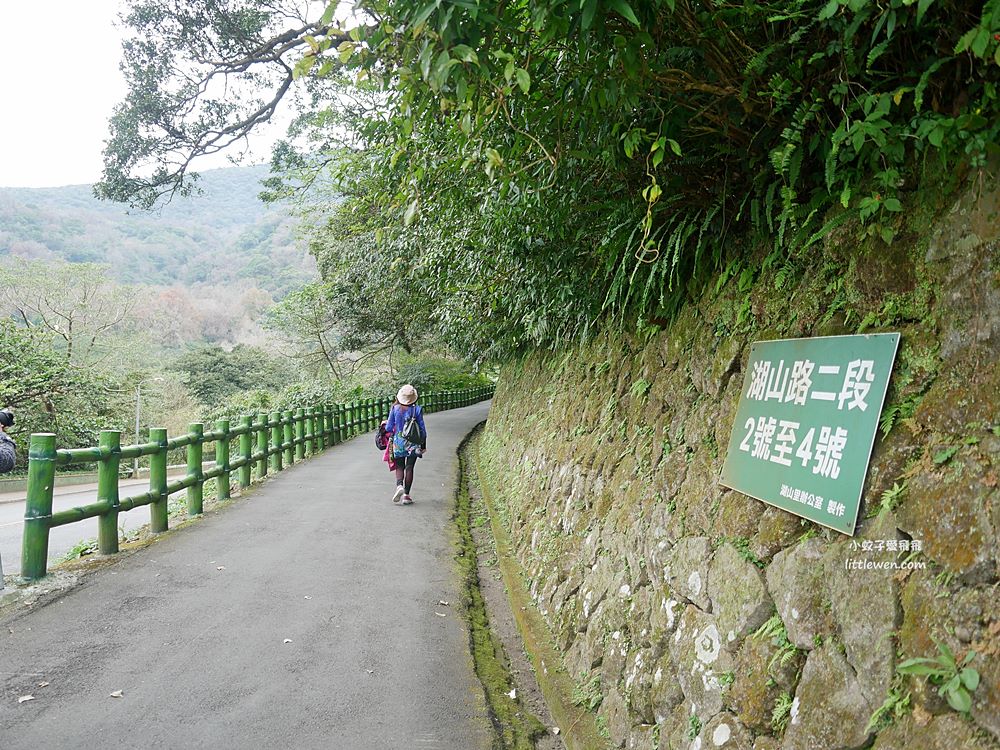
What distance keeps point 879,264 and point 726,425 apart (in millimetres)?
1044

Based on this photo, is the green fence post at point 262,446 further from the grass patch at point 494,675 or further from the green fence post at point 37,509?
the green fence post at point 37,509

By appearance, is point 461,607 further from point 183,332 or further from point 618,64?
point 183,332

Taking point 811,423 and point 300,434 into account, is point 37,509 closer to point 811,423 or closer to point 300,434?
point 811,423

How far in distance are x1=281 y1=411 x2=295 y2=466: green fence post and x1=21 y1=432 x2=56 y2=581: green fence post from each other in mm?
6919

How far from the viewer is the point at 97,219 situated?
8200 cm

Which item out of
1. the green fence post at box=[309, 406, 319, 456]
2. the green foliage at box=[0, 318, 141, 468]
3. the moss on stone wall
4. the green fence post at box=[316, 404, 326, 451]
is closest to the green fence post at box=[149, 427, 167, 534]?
the moss on stone wall

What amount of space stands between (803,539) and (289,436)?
1133 centimetres

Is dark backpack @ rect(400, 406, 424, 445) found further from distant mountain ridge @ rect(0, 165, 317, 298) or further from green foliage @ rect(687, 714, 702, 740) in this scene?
distant mountain ridge @ rect(0, 165, 317, 298)

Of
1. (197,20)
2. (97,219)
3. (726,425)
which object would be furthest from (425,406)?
(97,219)

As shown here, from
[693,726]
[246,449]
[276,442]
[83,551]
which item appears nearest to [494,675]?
[693,726]

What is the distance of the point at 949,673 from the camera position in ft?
5.68

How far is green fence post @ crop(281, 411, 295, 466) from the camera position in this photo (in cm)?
1226

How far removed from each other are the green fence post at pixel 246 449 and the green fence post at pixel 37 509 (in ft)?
15.1

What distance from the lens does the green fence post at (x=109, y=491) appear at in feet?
19.4
